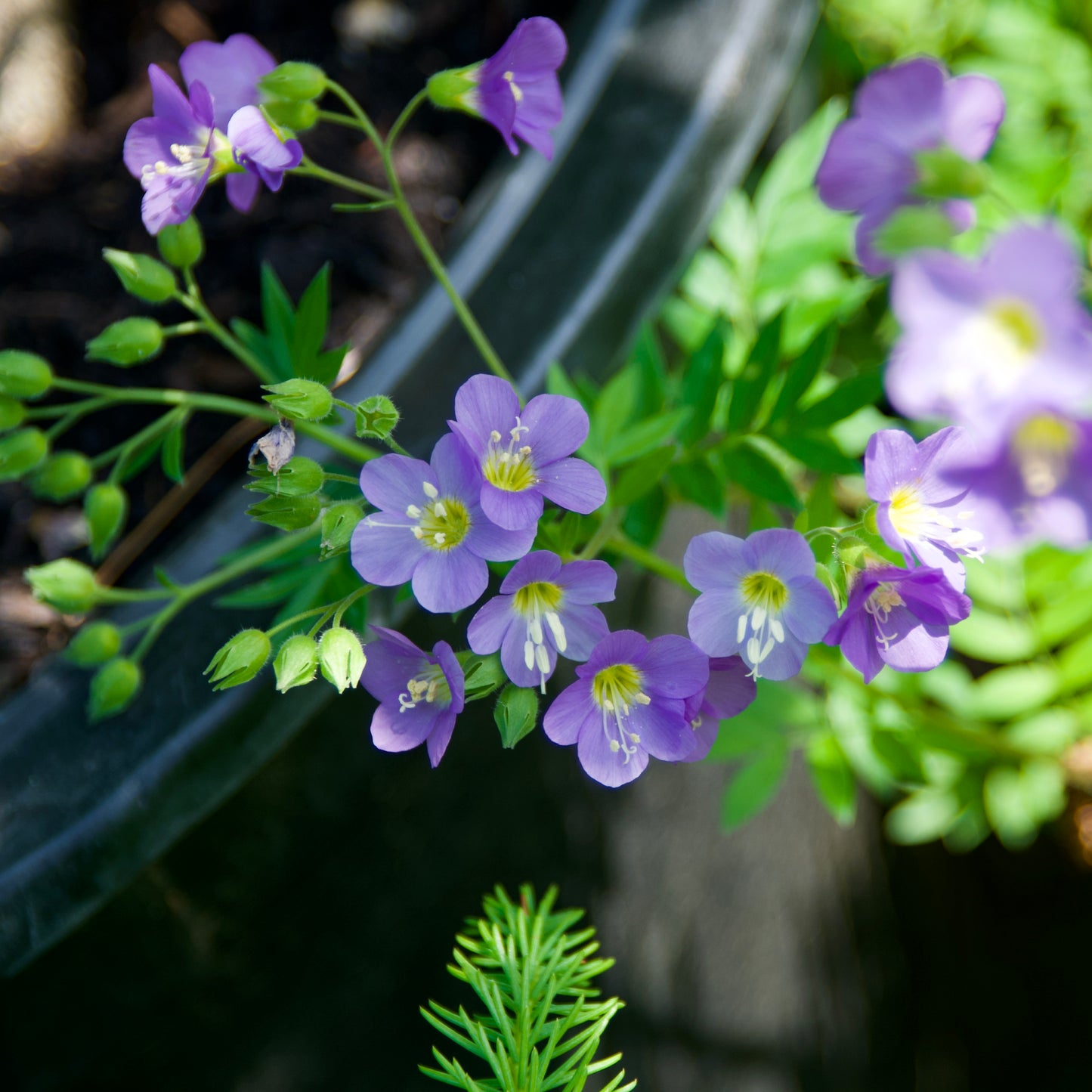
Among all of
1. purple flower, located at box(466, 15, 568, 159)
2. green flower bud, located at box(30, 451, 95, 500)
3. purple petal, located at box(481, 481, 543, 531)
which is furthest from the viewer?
green flower bud, located at box(30, 451, 95, 500)

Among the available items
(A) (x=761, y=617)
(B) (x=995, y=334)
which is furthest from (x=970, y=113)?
(A) (x=761, y=617)

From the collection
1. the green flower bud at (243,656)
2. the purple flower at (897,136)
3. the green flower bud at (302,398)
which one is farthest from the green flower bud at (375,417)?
the purple flower at (897,136)

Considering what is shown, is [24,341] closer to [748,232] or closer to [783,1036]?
[748,232]

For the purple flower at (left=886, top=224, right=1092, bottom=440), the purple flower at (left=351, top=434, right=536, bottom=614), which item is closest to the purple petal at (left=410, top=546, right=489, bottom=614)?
the purple flower at (left=351, top=434, right=536, bottom=614)

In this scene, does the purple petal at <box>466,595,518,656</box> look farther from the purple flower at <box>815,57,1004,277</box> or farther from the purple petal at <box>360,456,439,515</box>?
the purple flower at <box>815,57,1004,277</box>

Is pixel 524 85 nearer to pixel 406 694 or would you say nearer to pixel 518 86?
pixel 518 86

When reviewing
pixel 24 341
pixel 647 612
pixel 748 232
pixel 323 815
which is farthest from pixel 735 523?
pixel 24 341
